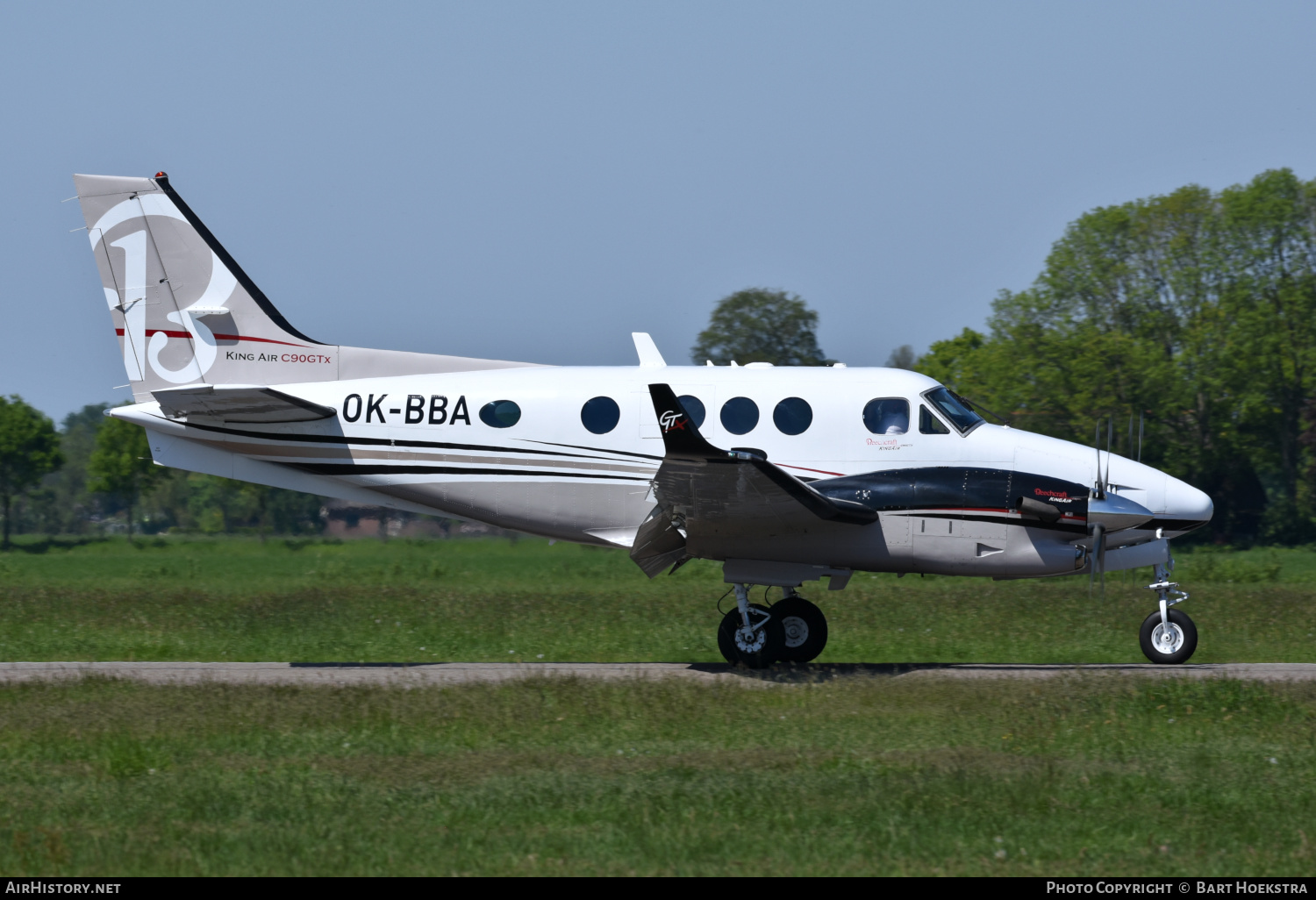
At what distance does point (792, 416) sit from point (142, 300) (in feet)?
25.9

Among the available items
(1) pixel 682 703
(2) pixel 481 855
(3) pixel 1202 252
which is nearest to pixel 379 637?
(1) pixel 682 703

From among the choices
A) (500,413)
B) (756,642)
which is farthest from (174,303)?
(756,642)

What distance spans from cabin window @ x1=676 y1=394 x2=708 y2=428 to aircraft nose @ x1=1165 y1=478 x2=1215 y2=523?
5068mm

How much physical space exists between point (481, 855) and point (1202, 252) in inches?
2156

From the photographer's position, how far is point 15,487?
70.8 metres

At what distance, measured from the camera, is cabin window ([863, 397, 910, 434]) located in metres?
13.8

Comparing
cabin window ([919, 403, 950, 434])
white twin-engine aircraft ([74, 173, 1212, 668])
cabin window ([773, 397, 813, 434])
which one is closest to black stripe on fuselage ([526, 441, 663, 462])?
white twin-engine aircraft ([74, 173, 1212, 668])

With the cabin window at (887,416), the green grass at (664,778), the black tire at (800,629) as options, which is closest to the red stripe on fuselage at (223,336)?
the green grass at (664,778)

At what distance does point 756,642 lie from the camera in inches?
549

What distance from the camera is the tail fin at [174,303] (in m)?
15.0

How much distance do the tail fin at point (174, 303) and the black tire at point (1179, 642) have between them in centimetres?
984

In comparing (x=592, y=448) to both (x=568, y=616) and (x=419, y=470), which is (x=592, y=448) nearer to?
(x=419, y=470)

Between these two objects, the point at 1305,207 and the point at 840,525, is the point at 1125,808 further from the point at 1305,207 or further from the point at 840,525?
the point at 1305,207
